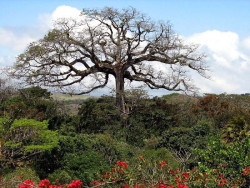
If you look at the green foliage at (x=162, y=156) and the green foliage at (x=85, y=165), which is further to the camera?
the green foliage at (x=162, y=156)

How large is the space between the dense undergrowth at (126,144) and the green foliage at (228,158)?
0.08 ft

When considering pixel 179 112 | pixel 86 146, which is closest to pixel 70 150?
pixel 86 146

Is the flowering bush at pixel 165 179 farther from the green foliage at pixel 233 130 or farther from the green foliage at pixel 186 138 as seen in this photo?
the green foliage at pixel 233 130

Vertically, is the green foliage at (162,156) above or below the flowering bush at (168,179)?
below

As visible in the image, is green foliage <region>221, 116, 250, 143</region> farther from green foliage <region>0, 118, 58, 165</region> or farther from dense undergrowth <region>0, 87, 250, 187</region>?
green foliage <region>0, 118, 58, 165</region>

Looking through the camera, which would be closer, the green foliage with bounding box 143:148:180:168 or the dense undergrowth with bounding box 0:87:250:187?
the dense undergrowth with bounding box 0:87:250:187

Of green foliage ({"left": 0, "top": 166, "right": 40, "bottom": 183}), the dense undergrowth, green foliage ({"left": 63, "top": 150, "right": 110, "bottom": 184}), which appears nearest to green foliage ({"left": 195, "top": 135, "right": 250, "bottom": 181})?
the dense undergrowth

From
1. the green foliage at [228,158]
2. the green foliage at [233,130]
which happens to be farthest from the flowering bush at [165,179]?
the green foliage at [233,130]

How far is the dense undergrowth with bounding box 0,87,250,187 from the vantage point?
810 cm

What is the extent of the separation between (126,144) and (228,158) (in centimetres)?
876

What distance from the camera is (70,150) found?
45.0ft

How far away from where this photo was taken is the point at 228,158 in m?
8.81

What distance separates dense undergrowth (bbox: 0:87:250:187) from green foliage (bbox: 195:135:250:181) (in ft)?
0.08

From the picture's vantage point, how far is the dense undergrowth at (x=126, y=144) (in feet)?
26.6
